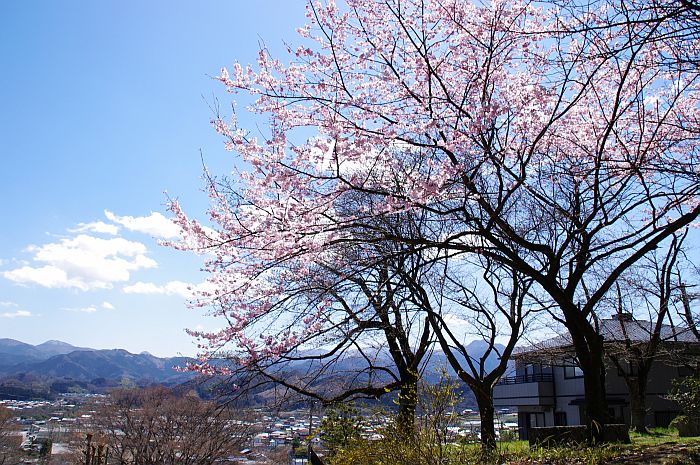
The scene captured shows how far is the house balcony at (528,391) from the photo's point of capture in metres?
25.7

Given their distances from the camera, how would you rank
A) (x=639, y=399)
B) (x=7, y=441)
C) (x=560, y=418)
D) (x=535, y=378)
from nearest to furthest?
(x=639, y=399), (x=560, y=418), (x=535, y=378), (x=7, y=441)

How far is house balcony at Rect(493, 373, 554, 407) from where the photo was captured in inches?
1010

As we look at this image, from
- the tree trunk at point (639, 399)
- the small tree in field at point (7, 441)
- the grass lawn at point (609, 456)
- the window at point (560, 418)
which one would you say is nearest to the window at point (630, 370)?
the tree trunk at point (639, 399)

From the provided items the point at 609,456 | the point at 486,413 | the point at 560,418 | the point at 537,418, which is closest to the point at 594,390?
the point at 609,456

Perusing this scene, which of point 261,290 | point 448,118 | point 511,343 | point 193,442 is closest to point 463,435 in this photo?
point 448,118

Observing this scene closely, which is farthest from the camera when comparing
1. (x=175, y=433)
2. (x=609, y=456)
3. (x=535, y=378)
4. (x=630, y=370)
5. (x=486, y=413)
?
(x=535, y=378)

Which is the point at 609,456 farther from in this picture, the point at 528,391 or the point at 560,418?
the point at 528,391

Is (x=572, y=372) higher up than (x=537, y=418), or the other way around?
(x=572, y=372)

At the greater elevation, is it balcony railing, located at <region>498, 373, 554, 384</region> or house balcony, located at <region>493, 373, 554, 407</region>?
balcony railing, located at <region>498, 373, 554, 384</region>

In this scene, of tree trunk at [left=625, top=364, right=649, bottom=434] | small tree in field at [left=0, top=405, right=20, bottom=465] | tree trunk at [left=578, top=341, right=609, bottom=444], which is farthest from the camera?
small tree in field at [left=0, top=405, right=20, bottom=465]

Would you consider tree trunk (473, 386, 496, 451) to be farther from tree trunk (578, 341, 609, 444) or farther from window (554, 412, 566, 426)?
window (554, 412, 566, 426)

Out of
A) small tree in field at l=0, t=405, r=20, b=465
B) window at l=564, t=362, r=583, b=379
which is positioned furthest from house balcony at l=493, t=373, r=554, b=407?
small tree in field at l=0, t=405, r=20, b=465

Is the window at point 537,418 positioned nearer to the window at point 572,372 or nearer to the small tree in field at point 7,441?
the window at point 572,372

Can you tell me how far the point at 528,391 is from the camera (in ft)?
86.2
